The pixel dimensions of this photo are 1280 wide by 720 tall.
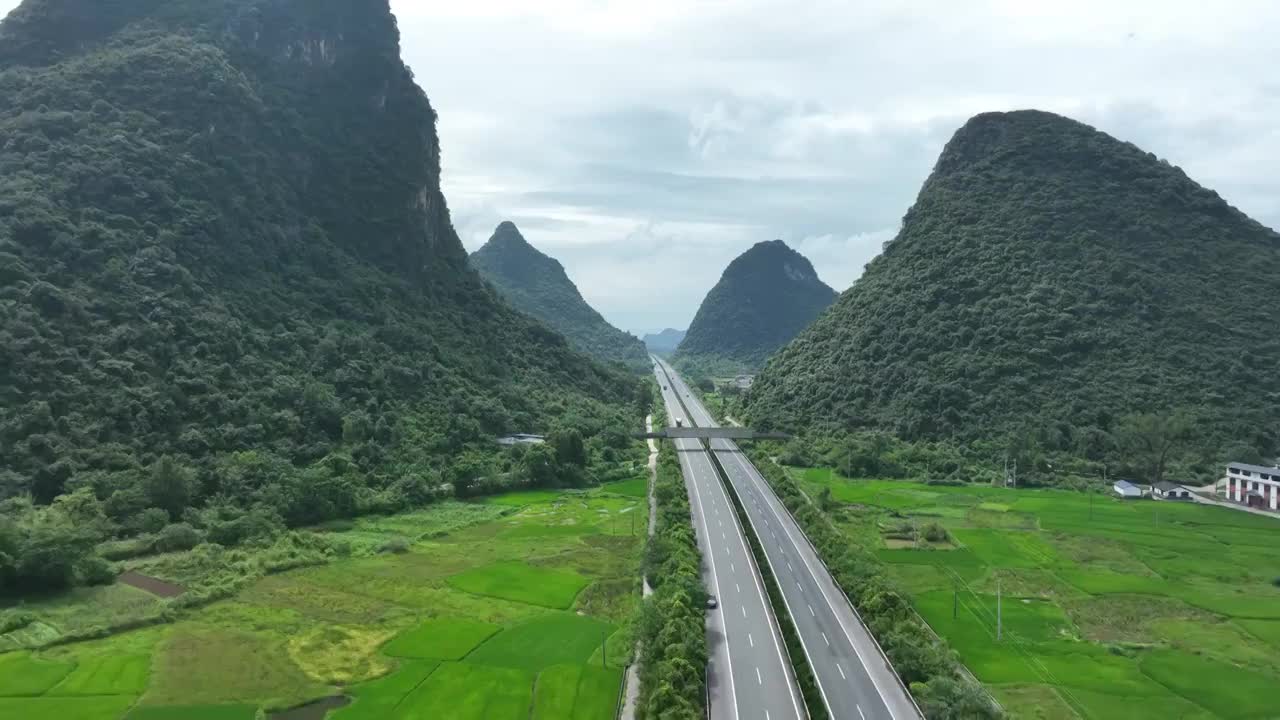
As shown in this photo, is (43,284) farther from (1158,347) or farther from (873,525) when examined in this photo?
(1158,347)

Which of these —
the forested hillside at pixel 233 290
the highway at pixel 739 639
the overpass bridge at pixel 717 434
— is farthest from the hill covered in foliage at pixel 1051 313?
the highway at pixel 739 639

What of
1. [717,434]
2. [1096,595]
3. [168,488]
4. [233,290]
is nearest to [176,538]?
[168,488]

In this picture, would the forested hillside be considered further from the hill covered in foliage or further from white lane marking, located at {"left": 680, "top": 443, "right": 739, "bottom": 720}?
the hill covered in foliage

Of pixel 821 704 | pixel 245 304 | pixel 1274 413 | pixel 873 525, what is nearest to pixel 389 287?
pixel 245 304

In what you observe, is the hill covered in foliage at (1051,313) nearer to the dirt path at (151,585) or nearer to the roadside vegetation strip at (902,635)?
the roadside vegetation strip at (902,635)

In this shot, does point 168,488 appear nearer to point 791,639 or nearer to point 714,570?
point 714,570

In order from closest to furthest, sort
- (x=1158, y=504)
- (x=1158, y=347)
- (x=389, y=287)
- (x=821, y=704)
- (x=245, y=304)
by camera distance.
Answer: (x=821, y=704) → (x=1158, y=504) → (x=245, y=304) → (x=1158, y=347) → (x=389, y=287)
